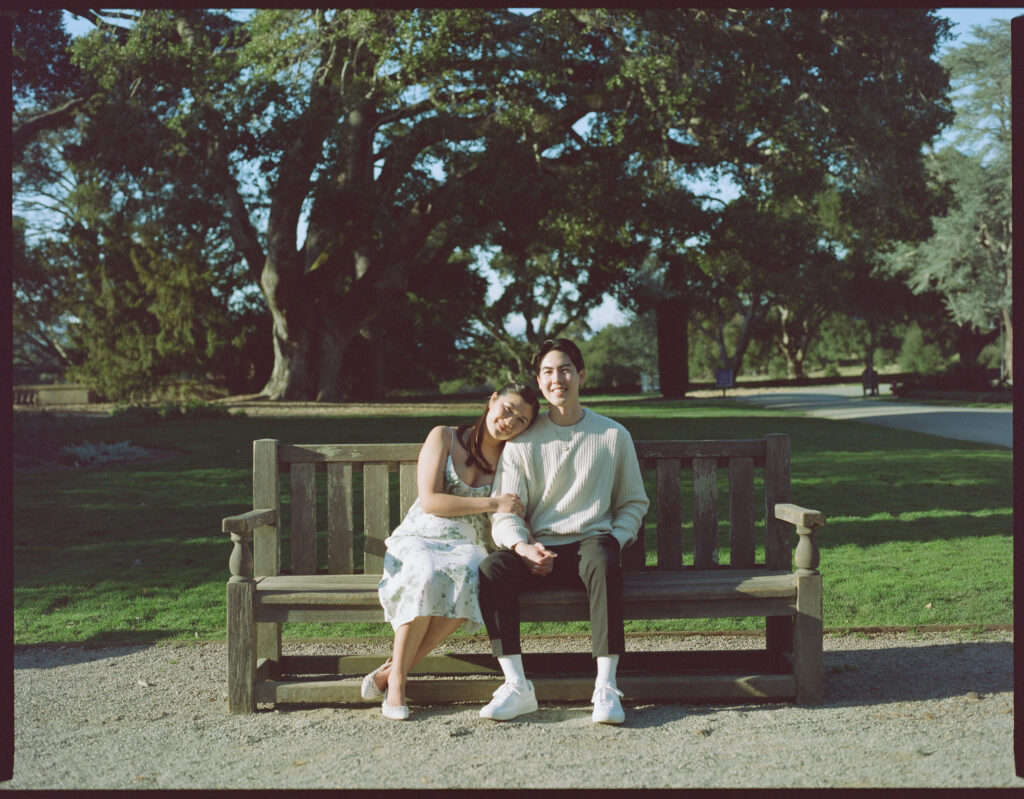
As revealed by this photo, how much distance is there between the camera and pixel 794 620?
4.33 metres

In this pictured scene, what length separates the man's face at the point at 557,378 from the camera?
14.8ft

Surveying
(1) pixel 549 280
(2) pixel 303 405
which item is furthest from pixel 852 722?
(1) pixel 549 280

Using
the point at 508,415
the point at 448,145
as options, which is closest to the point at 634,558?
the point at 508,415

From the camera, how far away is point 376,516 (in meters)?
4.81

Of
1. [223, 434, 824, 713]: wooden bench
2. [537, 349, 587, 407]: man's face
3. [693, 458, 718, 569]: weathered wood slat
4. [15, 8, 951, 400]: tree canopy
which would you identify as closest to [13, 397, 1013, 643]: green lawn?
[223, 434, 824, 713]: wooden bench

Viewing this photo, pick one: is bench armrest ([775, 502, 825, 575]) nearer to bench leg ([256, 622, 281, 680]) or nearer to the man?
the man

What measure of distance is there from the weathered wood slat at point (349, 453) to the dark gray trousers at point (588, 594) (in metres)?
0.74

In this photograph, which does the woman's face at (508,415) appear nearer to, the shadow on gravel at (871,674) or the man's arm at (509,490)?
the man's arm at (509,490)

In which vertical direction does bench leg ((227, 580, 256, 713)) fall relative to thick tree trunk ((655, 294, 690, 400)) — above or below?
below

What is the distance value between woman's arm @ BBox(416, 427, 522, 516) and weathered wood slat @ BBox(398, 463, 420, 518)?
313mm

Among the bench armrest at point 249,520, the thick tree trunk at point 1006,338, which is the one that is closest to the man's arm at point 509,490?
the bench armrest at point 249,520

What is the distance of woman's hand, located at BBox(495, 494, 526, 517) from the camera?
4430 mm

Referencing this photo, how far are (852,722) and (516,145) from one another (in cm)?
1737

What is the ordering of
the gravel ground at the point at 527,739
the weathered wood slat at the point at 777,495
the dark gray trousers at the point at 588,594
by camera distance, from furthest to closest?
1. the weathered wood slat at the point at 777,495
2. the dark gray trousers at the point at 588,594
3. the gravel ground at the point at 527,739
